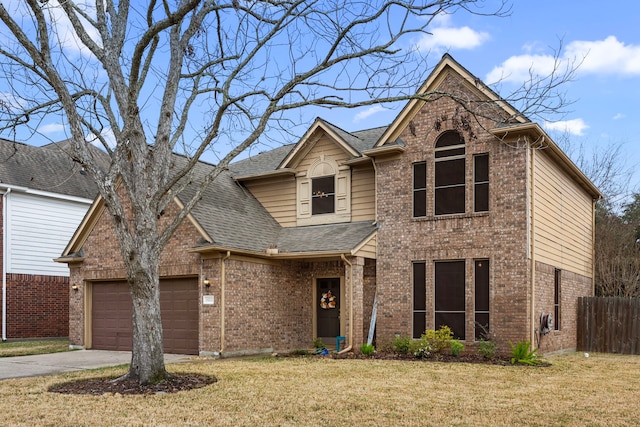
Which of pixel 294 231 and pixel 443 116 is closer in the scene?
pixel 443 116

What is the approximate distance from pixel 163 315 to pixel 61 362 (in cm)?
318

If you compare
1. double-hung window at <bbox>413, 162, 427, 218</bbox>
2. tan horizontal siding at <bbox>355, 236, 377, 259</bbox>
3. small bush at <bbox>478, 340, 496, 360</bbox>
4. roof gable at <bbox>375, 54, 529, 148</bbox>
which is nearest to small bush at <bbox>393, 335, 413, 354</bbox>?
small bush at <bbox>478, 340, 496, 360</bbox>

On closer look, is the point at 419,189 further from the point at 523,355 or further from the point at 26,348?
the point at 26,348

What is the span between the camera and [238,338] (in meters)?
16.4

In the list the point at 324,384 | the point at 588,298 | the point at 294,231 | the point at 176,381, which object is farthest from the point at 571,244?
the point at 176,381

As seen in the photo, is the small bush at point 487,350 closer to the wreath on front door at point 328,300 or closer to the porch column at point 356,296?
the porch column at point 356,296

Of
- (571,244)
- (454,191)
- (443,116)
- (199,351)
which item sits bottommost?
(199,351)

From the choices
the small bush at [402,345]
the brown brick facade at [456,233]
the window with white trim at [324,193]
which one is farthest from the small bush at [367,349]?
the window with white trim at [324,193]

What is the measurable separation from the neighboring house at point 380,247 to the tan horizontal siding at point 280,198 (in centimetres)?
5

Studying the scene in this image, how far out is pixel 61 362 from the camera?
49.2 ft

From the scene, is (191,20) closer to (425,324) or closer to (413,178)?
(413,178)

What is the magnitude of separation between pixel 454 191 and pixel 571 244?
19.4 ft

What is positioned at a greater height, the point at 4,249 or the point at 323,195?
the point at 323,195

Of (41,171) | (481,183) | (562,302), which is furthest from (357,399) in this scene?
(41,171)
